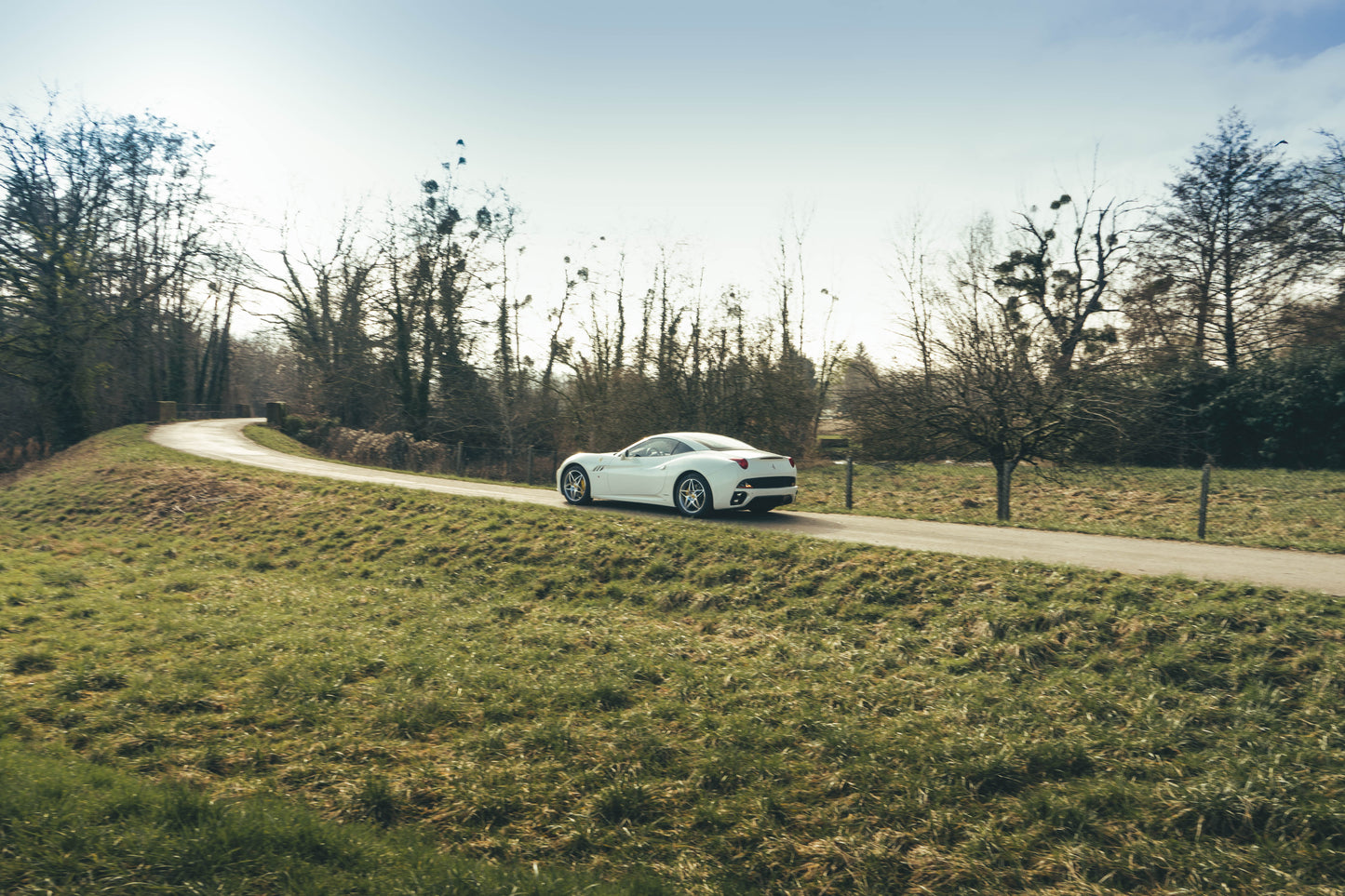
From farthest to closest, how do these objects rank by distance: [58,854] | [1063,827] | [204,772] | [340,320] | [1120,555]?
1. [340,320]
2. [1120,555]
3. [204,772]
4. [1063,827]
5. [58,854]

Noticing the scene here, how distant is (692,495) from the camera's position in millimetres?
12492

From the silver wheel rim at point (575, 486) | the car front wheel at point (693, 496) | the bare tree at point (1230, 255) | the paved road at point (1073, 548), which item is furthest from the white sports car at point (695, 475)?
the bare tree at point (1230, 255)

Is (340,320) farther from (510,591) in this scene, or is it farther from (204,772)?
(204,772)

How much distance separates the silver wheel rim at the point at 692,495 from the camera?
12359 mm

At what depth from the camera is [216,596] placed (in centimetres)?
979

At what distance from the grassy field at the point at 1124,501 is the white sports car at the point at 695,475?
2351mm

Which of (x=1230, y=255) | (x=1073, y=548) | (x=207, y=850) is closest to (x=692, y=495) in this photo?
(x=1073, y=548)

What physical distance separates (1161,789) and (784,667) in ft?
9.76

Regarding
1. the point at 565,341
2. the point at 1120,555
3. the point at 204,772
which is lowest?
the point at 204,772

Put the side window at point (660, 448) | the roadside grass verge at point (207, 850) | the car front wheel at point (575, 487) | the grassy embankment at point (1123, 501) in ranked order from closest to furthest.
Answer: the roadside grass verge at point (207, 850), the grassy embankment at point (1123, 501), the side window at point (660, 448), the car front wheel at point (575, 487)

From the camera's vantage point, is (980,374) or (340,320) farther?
(340,320)

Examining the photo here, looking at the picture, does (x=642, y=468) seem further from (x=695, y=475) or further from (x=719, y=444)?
(x=719, y=444)

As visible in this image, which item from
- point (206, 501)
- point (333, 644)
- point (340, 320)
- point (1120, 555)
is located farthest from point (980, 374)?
point (340, 320)

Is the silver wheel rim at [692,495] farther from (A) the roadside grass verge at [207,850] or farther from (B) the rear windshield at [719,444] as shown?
(A) the roadside grass verge at [207,850]
